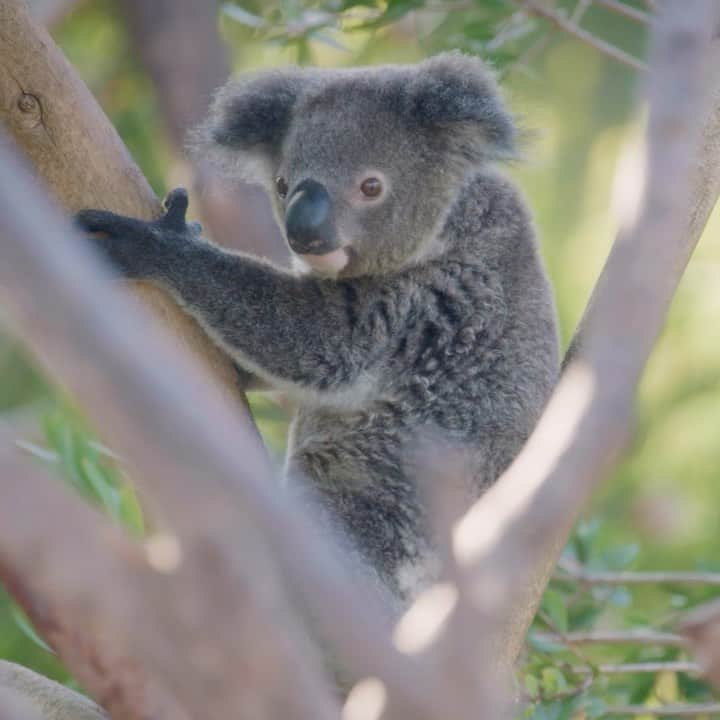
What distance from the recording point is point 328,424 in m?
3.19

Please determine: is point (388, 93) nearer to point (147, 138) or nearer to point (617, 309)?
point (617, 309)

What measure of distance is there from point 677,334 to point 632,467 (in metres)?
0.93

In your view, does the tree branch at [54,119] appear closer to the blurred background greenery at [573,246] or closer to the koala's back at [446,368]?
the koala's back at [446,368]

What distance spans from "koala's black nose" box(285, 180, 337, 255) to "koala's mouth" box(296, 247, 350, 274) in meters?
0.02

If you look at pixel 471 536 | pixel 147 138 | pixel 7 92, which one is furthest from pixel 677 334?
pixel 471 536

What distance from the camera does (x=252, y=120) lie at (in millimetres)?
3262

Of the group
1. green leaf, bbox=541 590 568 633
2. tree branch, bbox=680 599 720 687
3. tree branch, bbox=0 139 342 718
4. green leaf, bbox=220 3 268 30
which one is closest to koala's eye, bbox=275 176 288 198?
green leaf, bbox=220 3 268 30

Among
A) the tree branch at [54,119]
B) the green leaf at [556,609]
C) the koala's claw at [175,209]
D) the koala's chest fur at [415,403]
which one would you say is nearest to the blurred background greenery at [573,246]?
the green leaf at [556,609]

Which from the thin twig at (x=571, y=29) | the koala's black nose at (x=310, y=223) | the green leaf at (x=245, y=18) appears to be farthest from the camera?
the green leaf at (x=245, y=18)

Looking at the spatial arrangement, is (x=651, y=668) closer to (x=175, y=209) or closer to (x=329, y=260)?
(x=329, y=260)

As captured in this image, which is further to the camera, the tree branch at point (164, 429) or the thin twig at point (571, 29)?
the thin twig at point (571, 29)

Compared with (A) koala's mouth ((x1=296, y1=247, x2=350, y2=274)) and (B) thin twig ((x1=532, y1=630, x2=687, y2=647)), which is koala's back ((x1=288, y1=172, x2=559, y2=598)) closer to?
(A) koala's mouth ((x1=296, y1=247, x2=350, y2=274))

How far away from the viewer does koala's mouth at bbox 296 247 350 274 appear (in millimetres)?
2951

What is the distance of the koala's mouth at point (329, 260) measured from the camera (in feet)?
9.68
